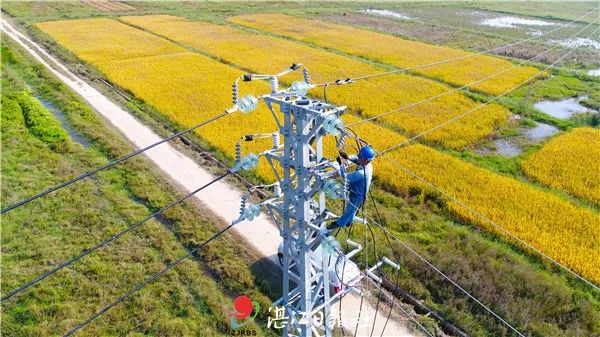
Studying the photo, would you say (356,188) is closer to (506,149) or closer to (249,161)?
(249,161)

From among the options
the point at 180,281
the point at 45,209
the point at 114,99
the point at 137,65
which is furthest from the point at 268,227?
the point at 137,65

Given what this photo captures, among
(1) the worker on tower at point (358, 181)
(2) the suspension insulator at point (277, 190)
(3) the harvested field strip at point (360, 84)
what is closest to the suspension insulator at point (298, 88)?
(1) the worker on tower at point (358, 181)

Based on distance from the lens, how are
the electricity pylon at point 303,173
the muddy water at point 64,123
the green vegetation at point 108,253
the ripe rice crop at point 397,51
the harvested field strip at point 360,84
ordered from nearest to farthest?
the electricity pylon at point 303,173
the green vegetation at point 108,253
the muddy water at point 64,123
the harvested field strip at point 360,84
the ripe rice crop at point 397,51

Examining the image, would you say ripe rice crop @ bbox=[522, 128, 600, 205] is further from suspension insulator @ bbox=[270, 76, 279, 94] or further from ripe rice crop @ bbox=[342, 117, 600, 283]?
suspension insulator @ bbox=[270, 76, 279, 94]

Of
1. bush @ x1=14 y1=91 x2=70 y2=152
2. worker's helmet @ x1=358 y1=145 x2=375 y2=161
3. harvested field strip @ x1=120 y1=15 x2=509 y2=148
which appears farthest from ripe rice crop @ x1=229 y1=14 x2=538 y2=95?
worker's helmet @ x1=358 y1=145 x2=375 y2=161

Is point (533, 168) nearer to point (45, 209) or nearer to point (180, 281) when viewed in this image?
point (180, 281)

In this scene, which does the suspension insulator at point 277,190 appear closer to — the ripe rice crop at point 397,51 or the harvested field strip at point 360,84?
the harvested field strip at point 360,84


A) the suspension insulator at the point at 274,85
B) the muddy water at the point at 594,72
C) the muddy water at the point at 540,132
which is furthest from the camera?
the muddy water at the point at 594,72
